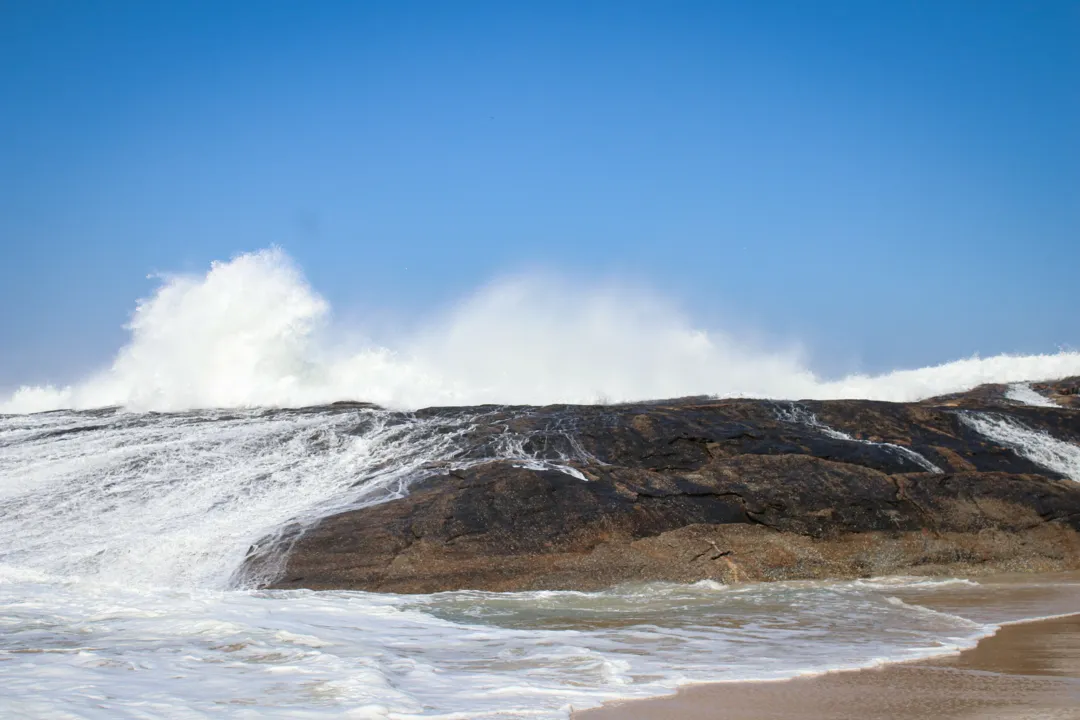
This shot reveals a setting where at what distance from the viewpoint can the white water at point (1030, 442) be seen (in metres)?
16.5

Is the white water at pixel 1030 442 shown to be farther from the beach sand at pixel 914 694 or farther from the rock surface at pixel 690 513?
the beach sand at pixel 914 694

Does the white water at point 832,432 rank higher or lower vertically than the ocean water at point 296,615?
higher

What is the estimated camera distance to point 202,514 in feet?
43.5

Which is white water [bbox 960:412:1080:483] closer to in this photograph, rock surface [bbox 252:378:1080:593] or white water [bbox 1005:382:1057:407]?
rock surface [bbox 252:378:1080:593]

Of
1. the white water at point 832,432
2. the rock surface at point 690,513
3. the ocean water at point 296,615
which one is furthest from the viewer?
the white water at point 832,432

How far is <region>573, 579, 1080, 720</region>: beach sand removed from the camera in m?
5.24

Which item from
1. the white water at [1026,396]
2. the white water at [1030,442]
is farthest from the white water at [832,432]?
the white water at [1026,396]

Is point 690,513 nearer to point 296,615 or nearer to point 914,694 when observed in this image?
point 296,615

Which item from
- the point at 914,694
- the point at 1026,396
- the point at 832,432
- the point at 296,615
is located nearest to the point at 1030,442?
the point at 832,432

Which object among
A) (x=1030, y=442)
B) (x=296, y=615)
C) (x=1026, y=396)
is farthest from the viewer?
(x=1026, y=396)

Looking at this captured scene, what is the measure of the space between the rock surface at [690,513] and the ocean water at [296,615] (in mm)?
538

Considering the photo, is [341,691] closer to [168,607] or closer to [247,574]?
[168,607]

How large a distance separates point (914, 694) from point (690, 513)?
726 cm

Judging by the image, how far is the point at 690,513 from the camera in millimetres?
13008
